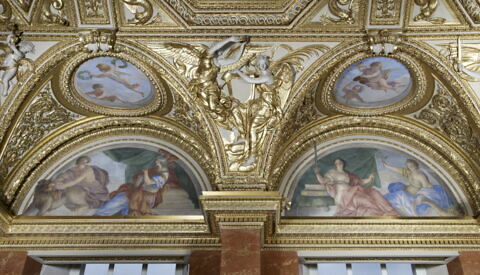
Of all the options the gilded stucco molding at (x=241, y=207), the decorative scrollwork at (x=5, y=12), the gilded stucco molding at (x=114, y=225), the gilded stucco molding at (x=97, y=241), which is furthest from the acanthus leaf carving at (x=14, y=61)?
the gilded stucco molding at (x=241, y=207)

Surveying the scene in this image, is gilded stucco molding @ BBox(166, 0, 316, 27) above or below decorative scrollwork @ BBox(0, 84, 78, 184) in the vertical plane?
above

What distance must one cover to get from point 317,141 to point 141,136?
371 centimetres

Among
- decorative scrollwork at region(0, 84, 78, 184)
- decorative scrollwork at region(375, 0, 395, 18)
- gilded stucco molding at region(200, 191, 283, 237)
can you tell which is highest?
decorative scrollwork at region(375, 0, 395, 18)

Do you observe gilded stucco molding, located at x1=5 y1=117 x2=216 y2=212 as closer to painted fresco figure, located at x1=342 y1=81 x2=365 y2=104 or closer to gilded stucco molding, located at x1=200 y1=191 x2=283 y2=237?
gilded stucco molding, located at x1=200 y1=191 x2=283 y2=237

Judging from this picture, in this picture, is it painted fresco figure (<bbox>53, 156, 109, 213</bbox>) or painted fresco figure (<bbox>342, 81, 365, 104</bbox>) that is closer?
painted fresco figure (<bbox>342, 81, 365, 104</bbox>)

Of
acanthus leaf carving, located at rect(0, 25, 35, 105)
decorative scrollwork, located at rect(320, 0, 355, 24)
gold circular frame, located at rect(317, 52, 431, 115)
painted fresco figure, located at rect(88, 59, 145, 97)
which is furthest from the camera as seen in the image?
painted fresco figure, located at rect(88, 59, 145, 97)

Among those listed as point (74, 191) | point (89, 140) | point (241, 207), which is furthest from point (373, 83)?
point (74, 191)

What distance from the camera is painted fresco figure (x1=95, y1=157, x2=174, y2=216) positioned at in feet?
32.8

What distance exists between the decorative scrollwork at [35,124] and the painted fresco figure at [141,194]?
1872mm

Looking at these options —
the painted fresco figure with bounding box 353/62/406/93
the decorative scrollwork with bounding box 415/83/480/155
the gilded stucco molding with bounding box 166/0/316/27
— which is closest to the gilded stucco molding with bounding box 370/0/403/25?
the painted fresco figure with bounding box 353/62/406/93

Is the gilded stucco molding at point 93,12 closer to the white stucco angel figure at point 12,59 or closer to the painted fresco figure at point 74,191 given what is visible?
the white stucco angel figure at point 12,59

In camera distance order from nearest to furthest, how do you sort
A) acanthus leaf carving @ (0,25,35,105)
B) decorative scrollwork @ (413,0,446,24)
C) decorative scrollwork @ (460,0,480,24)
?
decorative scrollwork @ (460,0,480,24), decorative scrollwork @ (413,0,446,24), acanthus leaf carving @ (0,25,35,105)

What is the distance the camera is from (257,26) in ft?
29.7

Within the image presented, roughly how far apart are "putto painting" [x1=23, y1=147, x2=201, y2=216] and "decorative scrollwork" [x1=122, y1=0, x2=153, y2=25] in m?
2.92
